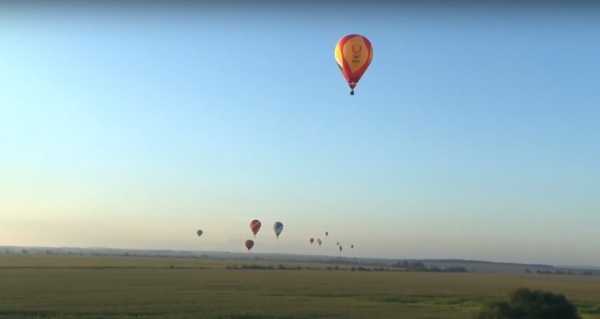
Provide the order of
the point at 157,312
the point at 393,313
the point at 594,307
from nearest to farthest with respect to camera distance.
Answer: the point at 157,312 < the point at 393,313 < the point at 594,307

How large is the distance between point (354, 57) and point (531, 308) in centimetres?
890

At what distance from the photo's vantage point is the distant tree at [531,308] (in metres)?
21.3

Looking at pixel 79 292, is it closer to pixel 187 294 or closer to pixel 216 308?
pixel 187 294

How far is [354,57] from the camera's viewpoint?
2291 cm

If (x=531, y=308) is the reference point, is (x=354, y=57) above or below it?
above

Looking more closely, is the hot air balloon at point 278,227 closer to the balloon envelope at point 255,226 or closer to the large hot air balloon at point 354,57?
the balloon envelope at point 255,226

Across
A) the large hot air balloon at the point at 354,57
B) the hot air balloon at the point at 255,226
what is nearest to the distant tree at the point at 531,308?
the large hot air balloon at the point at 354,57

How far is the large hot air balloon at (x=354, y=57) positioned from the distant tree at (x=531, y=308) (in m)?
7.64

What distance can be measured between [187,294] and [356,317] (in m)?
11.3

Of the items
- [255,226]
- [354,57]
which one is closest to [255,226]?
[255,226]

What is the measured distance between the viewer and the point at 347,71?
74.7 feet

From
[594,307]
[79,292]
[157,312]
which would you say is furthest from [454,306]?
[79,292]

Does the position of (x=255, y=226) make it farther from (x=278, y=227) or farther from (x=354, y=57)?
(x=354, y=57)

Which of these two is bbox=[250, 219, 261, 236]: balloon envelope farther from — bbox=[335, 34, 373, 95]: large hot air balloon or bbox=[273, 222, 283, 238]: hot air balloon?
bbox=[335, 34, 373, 95]: large hot air balloon
